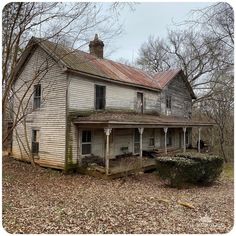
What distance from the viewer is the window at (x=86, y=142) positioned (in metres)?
15.4

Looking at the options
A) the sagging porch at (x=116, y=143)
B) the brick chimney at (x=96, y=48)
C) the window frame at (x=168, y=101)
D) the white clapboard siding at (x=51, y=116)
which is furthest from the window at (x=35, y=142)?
the window frame at (x=168, y=101)

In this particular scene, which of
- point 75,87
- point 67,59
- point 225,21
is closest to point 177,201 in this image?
point 225,21

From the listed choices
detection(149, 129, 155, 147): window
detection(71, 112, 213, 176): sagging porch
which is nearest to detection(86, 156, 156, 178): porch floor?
detection(71, 112, 213, 176): sagging porch

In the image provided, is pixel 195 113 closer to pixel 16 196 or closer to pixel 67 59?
pixel 67 59

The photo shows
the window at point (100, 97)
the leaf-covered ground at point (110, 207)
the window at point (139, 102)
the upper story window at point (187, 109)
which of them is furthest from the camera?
the upper story window at point (187, 109)

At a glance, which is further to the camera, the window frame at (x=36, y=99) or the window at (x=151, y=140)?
the window at (x=151, y=140)

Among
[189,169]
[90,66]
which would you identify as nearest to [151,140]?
[90,66]

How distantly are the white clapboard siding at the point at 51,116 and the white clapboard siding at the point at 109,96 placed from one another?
58 centimetres

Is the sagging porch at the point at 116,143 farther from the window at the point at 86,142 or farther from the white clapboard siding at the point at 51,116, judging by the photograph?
the white clapboard siding at the point at 51,116

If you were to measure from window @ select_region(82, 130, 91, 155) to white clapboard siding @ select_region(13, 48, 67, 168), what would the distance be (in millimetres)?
1241

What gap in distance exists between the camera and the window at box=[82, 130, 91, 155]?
15.4 m

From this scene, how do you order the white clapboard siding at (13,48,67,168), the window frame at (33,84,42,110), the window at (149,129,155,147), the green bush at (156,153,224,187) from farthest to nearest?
1. the window at (149,129,155,147)
2. the window frame at (33,84,42,110)
3. the white clapboard siding at (13,48,67,168)
4. the green bush at (156,153,224,187)

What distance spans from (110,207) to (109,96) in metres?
9.63

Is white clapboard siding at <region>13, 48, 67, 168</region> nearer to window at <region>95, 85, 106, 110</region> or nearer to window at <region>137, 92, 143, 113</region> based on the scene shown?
window at <region>95, 85, 106, 110</region>
